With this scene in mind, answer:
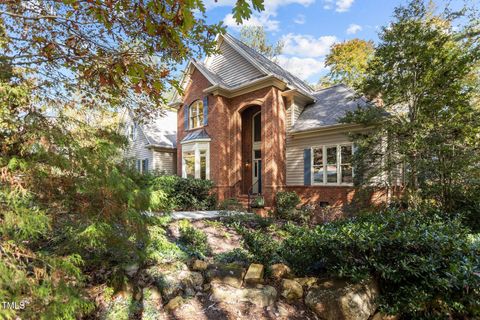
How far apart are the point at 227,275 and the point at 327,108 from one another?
412 inches

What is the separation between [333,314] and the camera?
3717 mm

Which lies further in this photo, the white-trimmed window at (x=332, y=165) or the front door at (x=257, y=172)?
the front door at (x=257, y=172)

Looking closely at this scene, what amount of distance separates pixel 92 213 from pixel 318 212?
934 cm

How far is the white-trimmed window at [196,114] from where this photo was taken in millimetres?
15099

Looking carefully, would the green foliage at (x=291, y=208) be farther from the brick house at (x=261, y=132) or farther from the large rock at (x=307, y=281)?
the large rock at (x=307, y=281)

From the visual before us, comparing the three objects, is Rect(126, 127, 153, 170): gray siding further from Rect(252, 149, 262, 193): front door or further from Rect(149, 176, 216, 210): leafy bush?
Rect(252, 149, 262, 193): front door

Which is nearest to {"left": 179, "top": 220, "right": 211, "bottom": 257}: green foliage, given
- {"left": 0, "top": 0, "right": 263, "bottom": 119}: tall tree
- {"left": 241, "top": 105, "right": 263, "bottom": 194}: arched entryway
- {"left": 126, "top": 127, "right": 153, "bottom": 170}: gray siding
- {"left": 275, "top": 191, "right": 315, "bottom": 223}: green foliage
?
{"left": 0, "top": 0, "right": 263, "bottom": 119}: tall tree

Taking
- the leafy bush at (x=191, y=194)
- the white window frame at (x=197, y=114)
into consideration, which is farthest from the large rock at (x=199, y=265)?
the white window frame at (x=197, y=114)

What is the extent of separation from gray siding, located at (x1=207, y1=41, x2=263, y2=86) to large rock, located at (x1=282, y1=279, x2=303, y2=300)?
34.7 ft

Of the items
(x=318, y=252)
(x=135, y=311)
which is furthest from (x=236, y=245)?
(x=135, y=311)

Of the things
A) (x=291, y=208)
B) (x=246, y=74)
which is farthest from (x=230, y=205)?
(x=246, y=74)

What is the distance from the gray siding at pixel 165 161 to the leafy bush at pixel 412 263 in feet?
51.3

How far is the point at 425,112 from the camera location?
8.60 m

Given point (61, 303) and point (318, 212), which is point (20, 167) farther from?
point (318, 212)
